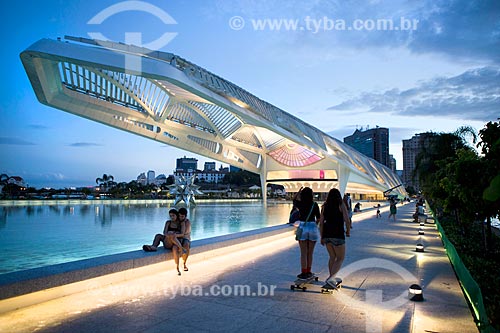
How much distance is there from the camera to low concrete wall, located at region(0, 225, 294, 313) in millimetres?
3270

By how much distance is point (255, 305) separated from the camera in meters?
3.60

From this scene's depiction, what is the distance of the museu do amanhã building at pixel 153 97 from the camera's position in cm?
1302

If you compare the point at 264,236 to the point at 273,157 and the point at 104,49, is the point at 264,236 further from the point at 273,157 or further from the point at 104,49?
Answer: the point at 273,157

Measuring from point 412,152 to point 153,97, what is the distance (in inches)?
2913

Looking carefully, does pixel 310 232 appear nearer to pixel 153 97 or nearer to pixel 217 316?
pixel 217 316

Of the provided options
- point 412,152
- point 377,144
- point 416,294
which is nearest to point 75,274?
point 416,294

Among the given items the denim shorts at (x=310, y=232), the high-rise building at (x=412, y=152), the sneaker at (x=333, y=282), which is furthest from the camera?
the high-rise building at (x=412, y=152)

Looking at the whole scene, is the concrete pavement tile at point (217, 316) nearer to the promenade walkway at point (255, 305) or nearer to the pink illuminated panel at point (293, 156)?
the promenade walkway at point (255, 305)

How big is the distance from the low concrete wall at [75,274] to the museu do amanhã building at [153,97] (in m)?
9.86

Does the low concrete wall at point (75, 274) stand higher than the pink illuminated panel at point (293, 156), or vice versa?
the pink illuminated panel at point (293, 156)

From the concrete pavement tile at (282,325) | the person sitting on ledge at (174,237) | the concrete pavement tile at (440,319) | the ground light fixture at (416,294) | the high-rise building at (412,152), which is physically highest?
the high-rise building at (412,152)

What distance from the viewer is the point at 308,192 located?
4.73 meters

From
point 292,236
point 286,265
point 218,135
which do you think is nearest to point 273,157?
point 218,135

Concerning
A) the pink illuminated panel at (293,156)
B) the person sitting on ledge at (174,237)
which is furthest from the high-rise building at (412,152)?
the person sitting on ledge at (174,237)
